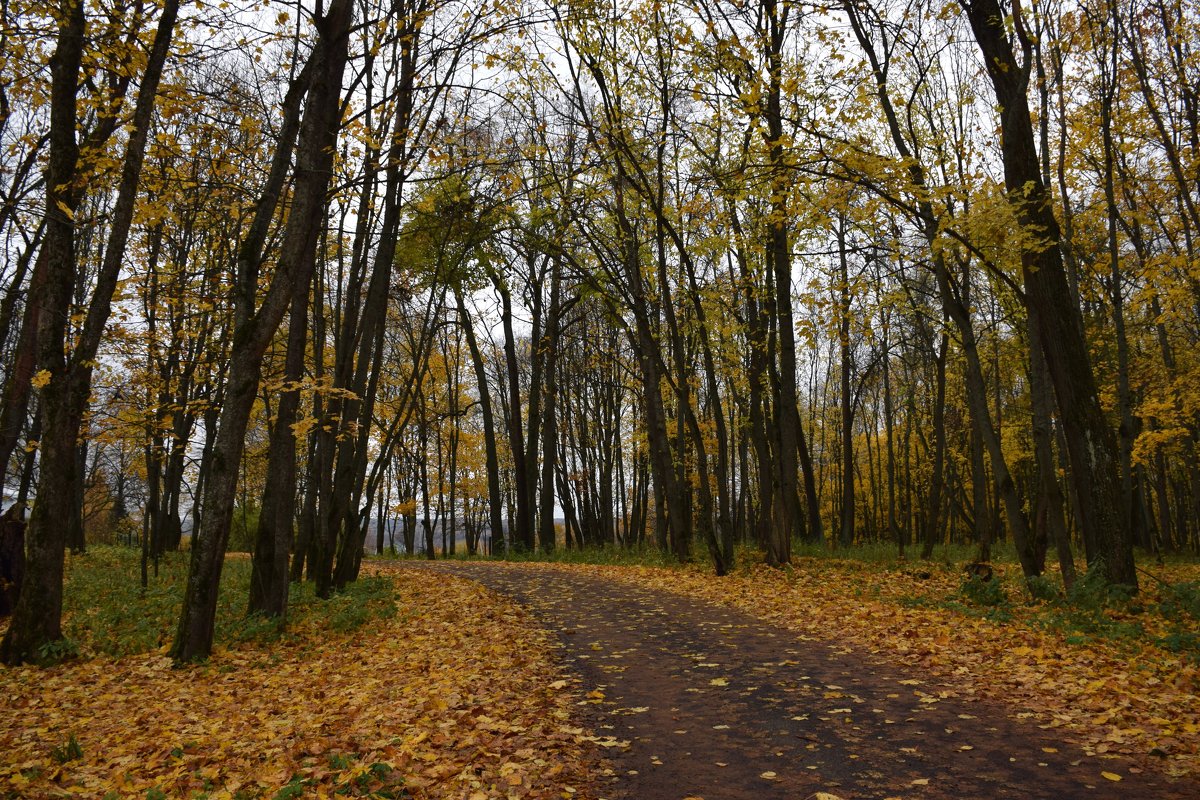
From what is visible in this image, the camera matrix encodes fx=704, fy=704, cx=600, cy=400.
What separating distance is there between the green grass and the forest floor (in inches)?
3.4

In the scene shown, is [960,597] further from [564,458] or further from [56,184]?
[564,458]

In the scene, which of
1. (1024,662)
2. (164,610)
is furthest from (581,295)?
(1024,662)

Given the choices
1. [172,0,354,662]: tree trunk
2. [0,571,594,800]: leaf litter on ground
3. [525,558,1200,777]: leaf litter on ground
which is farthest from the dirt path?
[172,0,354,662]: tree trunk

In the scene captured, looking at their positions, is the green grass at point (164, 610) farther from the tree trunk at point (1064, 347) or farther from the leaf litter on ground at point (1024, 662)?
the tree trunk at point (1064, 347)

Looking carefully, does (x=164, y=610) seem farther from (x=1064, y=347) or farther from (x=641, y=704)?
(x=1064, y=347)

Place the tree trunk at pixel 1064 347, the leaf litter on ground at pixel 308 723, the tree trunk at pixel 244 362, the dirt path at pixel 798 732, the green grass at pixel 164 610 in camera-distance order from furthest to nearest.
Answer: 1. the green grass at pixel 164 610
2. the tree trunk at pixel 1064 347
3. the tree trunk at pixel 244 362
4. the leaf litter on ground at pixel 308 723
5. the dirt path at pixel 798 732

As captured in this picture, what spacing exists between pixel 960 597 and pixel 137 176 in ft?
40.7

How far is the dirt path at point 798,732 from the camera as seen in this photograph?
13.2 feet

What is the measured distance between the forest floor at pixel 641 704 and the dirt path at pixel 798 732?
0.08 ft

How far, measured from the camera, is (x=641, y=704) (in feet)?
19.1

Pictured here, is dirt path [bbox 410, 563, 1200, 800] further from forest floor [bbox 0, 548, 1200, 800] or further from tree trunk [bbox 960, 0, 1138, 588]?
tree trunk [bbox 960, 0, 1138, 588]

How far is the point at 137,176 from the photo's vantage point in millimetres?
8750

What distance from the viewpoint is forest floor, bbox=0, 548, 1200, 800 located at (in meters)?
4.26

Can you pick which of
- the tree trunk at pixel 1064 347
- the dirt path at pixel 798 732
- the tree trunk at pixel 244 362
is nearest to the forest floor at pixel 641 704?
the dirt path at pixel 798 732
